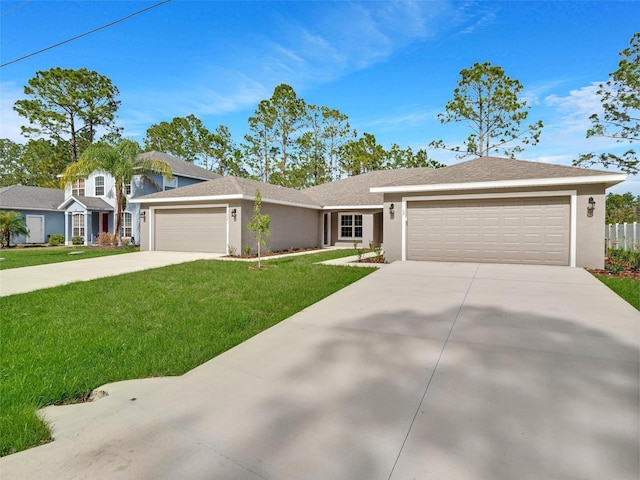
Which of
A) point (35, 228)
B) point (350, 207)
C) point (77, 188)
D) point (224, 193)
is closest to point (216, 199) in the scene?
point (224, 193)

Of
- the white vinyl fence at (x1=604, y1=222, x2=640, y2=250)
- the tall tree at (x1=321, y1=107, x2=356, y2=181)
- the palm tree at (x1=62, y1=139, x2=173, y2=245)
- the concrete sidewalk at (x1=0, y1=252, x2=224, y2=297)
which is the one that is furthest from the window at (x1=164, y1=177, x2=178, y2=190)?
the white vinyl fence at (x1=604, y1=222, x2=640, y2=250)

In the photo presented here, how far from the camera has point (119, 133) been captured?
112ft

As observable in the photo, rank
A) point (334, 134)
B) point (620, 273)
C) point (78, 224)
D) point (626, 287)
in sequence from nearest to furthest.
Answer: point (626, 287)
point (620, 273)
point (78, 224)
point (334, 134)

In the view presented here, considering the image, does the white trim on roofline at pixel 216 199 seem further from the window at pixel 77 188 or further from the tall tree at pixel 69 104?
the tall tree at pixel 69 104

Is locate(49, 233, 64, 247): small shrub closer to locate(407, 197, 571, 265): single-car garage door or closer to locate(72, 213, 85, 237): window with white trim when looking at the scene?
locate(72, 213, 85, 237): window with white trim

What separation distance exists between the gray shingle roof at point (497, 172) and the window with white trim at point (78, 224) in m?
21.6

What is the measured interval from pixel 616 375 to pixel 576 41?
13.5 meters

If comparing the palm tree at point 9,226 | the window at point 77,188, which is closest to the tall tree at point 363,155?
the window at point 77,188

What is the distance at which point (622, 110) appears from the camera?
22922 mm

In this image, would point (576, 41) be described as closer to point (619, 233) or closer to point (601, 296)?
point (619, 233)

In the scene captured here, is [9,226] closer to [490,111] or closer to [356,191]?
[356,191]

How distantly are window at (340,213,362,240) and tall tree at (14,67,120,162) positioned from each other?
86.1 feet

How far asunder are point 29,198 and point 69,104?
34.9 feet

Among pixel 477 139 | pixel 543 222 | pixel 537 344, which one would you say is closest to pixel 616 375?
pixel 537 344
